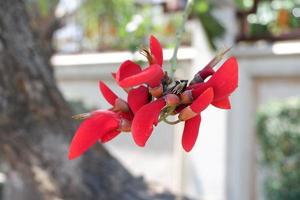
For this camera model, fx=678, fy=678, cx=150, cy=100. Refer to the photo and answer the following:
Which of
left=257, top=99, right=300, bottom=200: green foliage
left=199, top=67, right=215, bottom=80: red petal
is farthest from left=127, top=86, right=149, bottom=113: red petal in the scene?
left=257, top=99, right=300, bottom=200: green foliage

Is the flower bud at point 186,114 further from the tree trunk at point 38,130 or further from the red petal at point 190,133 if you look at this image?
the tree trunk at point 38,130

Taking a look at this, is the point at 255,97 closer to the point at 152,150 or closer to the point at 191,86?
the point at 152,150

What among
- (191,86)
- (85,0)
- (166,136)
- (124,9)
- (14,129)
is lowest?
(191,86)

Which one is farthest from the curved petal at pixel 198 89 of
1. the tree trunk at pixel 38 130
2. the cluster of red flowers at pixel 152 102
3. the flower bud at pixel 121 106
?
the tree trunk at pixel 38 130

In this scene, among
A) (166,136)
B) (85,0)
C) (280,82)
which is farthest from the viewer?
(85,0)

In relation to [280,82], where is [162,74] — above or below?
below

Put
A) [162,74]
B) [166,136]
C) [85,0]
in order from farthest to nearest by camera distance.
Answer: [85,0] < [166,136] < [162,74]

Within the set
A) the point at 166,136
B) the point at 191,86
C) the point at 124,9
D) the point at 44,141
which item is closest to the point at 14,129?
the point at 44,141

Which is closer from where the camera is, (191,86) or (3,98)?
(191,86)
